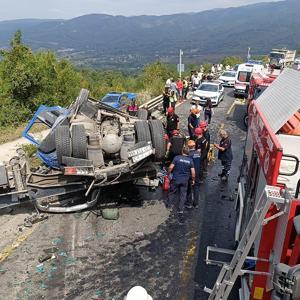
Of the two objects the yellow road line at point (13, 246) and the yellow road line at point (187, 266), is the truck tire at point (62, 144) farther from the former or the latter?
the yellow road line at point (187, 266)

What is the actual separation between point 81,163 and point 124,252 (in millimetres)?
2056

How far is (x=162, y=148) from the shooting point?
8.93 metres

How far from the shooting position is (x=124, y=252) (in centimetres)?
691

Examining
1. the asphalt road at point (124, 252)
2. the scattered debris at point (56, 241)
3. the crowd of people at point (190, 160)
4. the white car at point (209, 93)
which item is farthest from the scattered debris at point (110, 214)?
the white car at point (209, 93)

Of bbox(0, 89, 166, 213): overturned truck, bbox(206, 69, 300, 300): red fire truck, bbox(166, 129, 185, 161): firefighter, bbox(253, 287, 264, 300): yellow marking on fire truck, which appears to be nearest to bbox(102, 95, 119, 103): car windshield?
bbox(0, 89, 166, 213): overturned truck

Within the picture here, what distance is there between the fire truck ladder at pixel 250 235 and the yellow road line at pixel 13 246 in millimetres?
3914

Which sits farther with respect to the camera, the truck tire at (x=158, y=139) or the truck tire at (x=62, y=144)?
the truck tire at (x=158, y=139)

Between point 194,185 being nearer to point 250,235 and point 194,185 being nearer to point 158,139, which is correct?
point 158,139

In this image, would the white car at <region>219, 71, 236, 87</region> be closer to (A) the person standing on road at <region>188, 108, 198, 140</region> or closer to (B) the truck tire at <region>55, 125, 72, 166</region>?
(A) the person standing on road at <region>188, 108, 198, 140</region>

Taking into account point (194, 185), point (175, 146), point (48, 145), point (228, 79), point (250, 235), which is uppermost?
point (250, 235)

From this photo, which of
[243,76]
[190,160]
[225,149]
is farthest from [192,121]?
[243,76]

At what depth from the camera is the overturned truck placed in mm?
7949

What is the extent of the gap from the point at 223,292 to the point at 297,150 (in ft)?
6.50

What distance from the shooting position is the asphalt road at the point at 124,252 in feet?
19.4
